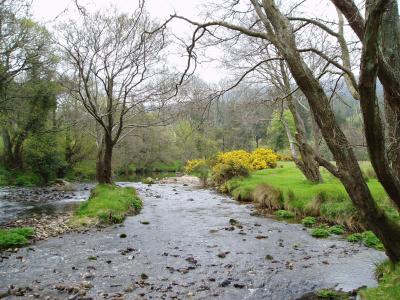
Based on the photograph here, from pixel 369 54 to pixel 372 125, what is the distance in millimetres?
1090

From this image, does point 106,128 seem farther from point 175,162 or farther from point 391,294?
point 175,162

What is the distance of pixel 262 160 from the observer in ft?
116

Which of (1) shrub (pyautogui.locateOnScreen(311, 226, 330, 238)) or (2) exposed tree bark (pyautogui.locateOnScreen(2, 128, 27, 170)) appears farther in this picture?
(2) exposed tree bark (pyautogui.locateOnScreen(2, 128, 27, 170))

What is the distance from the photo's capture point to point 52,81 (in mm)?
33719

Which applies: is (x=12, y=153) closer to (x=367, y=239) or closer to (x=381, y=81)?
(x=367, y=239)

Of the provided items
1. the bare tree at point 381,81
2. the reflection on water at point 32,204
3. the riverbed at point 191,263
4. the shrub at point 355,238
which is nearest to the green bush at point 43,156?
the reflection on water at point 32,204

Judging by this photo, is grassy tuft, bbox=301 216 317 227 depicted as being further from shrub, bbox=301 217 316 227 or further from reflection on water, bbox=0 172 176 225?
reflection on water, bbox=0 172 176 225

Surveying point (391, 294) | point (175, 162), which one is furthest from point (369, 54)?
point (175, 162)

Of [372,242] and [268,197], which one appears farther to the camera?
[268,197]

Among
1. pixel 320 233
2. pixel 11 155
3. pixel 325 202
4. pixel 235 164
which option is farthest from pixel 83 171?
pixel 320 233

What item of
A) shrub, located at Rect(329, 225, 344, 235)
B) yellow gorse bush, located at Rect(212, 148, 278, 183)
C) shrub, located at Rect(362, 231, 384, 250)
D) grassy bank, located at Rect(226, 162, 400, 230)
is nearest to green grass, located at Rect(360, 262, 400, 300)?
shrub, located at Rect(362, 231, 384, 250)

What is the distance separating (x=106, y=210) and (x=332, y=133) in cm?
1146

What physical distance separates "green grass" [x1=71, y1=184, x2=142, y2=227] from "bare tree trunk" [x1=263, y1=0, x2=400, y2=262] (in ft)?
34.5

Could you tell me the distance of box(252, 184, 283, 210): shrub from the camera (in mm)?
18344
